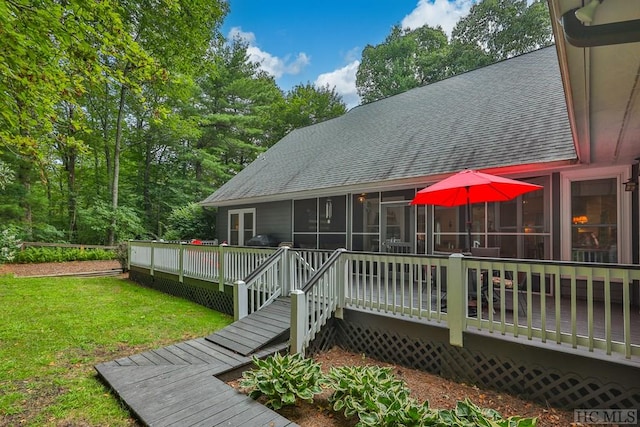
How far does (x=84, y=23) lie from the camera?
15.3 feet

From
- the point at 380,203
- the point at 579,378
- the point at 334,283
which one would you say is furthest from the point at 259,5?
the point at 579,378

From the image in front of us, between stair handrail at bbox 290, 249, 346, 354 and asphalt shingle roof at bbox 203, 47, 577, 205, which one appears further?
asphalt shingle roof at bbox 203, 47, 577, 205

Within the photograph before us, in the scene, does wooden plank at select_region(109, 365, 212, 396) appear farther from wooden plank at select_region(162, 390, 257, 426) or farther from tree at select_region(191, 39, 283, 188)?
tree at select_region(191, 39, 283, 188)

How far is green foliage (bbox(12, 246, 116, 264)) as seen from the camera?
13.2 metres

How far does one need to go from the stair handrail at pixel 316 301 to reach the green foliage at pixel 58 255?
14305 mm

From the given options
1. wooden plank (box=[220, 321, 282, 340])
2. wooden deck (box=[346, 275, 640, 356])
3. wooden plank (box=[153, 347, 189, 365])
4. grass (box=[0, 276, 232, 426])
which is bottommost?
grass (box=[0, 276, 232, 426])

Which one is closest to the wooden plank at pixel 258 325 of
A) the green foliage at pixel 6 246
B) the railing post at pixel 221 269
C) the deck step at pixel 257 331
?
the deck step at pixel 257 331

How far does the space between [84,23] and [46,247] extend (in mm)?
13846

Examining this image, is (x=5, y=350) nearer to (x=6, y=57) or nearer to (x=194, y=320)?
(x=194, y=320)

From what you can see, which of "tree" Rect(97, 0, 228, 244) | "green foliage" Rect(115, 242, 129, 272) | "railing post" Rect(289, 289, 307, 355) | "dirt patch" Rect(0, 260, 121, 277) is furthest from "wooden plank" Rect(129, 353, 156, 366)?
"dirt patch" Rect(0, 260, 121, 277)

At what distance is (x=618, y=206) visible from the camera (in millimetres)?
5227

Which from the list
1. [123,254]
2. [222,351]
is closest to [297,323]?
[222,351]

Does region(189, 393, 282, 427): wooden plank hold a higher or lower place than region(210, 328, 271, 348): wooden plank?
lower

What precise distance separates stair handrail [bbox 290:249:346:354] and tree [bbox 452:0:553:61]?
2271 cm
